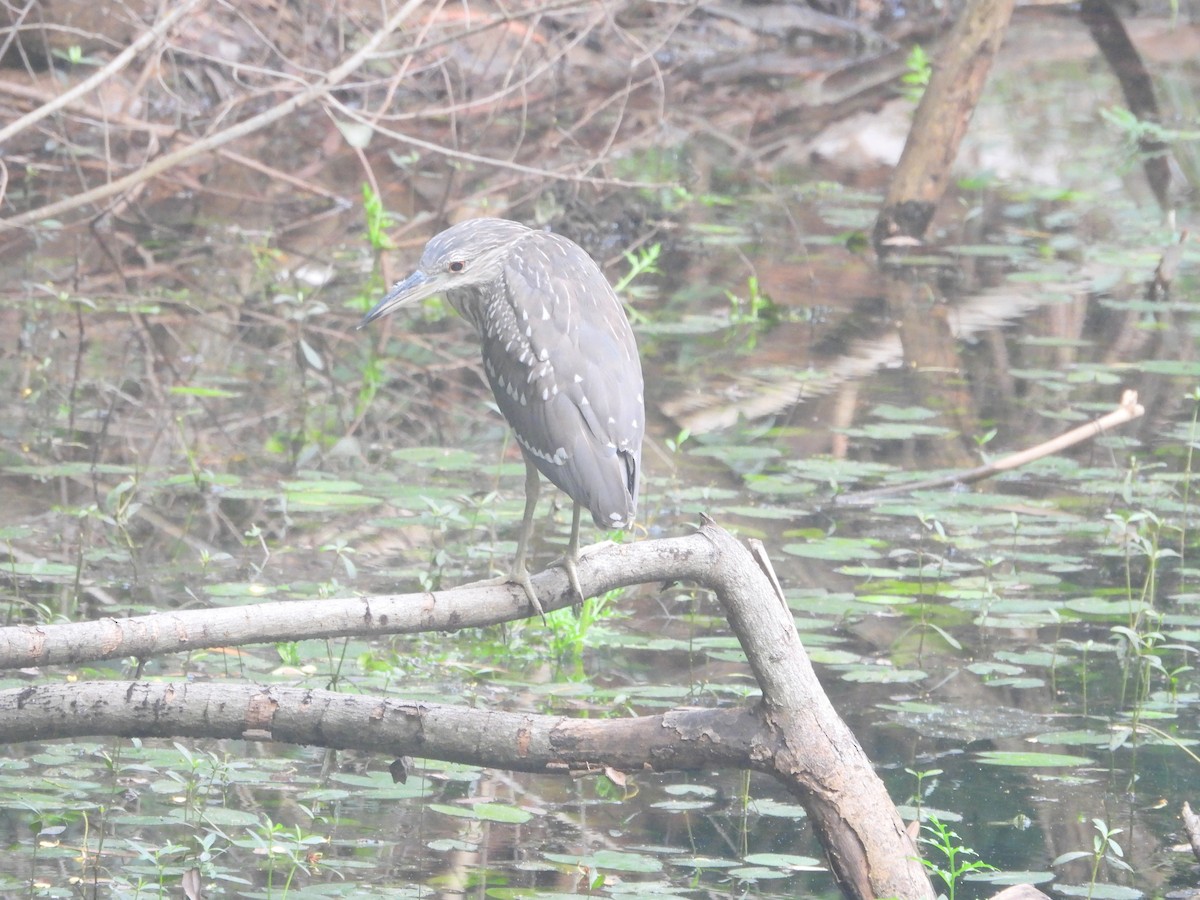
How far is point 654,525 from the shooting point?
5812 mm

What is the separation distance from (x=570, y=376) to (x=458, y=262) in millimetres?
414

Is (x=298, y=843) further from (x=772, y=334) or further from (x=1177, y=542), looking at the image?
(x=772, y=334)

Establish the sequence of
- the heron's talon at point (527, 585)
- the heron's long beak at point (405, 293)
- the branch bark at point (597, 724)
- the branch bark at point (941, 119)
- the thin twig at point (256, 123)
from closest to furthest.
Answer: the branch bark at point (597, 724) < the heron's talon at point (527, 585) < the heron's long beak at point (405, 293) < the thin twig at point (256, 123) < the branch bark at point (941, 119)

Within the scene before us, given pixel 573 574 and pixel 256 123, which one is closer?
pixel 573 574

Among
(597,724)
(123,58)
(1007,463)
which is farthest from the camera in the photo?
(123,58)

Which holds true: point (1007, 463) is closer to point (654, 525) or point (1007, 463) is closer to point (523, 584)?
point (654, 525)

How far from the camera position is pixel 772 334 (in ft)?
29.6

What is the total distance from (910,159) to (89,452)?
578cm

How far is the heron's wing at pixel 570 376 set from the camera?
145 inches

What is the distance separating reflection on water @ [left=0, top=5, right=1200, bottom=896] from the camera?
389 cm

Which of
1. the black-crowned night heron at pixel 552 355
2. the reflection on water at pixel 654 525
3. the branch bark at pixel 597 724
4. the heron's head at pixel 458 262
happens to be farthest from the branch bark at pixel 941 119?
the branch bark at pixel 597 724

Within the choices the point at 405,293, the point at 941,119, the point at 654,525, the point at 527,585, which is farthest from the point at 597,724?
the point at 941,119

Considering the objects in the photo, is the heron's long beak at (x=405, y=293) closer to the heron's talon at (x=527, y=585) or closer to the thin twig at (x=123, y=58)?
the heron's talon at (x=527, y=585)

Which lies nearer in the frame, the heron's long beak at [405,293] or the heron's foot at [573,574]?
the heron's foot at [573,574]
